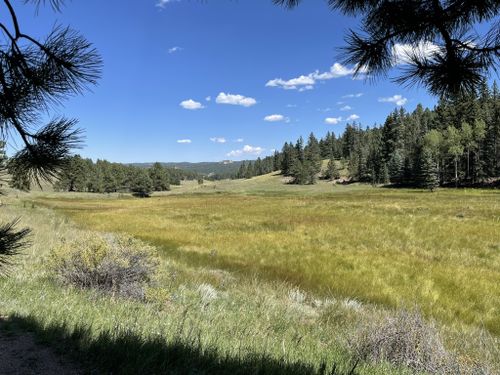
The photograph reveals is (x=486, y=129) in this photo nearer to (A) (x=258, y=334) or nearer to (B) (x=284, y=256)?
(B) (x=284, y=256)

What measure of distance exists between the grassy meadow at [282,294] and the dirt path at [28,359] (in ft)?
0.65

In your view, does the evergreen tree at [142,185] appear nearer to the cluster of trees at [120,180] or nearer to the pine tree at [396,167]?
the cluster of trees at [120,180]

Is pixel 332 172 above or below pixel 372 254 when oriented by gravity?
above

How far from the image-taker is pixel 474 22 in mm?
3098

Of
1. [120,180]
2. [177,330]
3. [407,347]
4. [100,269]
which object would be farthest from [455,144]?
[120,180]

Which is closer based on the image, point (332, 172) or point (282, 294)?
point (282, 294)

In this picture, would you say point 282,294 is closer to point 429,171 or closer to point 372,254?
point 372,254

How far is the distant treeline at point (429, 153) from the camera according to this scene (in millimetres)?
85625

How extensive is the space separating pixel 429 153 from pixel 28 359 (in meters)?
89.9

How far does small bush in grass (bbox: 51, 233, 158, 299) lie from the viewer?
7793 millimetres

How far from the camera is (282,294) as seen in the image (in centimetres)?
1004

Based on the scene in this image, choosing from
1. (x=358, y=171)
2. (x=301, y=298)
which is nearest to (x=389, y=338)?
(x=301, y=298)

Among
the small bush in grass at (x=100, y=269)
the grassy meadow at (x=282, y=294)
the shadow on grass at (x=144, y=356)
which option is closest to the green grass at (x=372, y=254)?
the grassy meadow at (x=282, y=294)

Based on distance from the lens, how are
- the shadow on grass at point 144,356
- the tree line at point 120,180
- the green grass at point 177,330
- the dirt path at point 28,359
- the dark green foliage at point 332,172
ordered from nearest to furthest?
the dirt path at point 28,359 < the shadow on grass at point 144,356 < the green grass at point 177,330 < the tree line at point 120,180 < the dark green foliage at point 332,172
